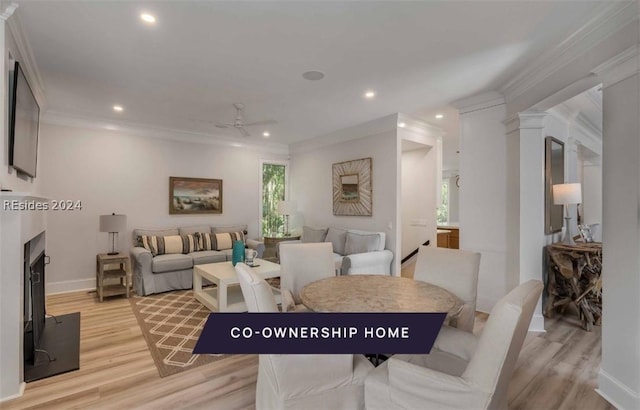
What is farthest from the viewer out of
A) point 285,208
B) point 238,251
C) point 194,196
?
point 285,208

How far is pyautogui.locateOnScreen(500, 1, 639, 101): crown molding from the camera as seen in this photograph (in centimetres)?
204

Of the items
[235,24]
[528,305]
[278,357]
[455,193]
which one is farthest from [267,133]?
[455,193]

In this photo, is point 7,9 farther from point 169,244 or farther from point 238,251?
point 169,244

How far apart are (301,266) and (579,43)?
9.49ft

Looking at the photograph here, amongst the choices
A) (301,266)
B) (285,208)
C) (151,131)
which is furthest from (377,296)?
(151,131)

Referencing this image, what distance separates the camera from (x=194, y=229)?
5.41 m

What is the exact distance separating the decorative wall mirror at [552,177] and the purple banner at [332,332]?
100 inches

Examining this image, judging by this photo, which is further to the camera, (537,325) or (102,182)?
(102,182)

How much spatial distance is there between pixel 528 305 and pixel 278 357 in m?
1.19

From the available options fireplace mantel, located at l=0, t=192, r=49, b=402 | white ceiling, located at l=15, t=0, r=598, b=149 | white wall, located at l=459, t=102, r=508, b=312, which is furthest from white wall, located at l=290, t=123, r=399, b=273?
fireplace mantel, located at l=0, t=192, r=49, b=402

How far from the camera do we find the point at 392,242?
4691mm

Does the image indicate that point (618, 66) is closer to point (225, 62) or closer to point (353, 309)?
point (353, 309)

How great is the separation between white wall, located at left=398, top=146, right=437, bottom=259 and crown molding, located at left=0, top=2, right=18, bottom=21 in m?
5.07

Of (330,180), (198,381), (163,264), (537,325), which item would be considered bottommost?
(198,381)
